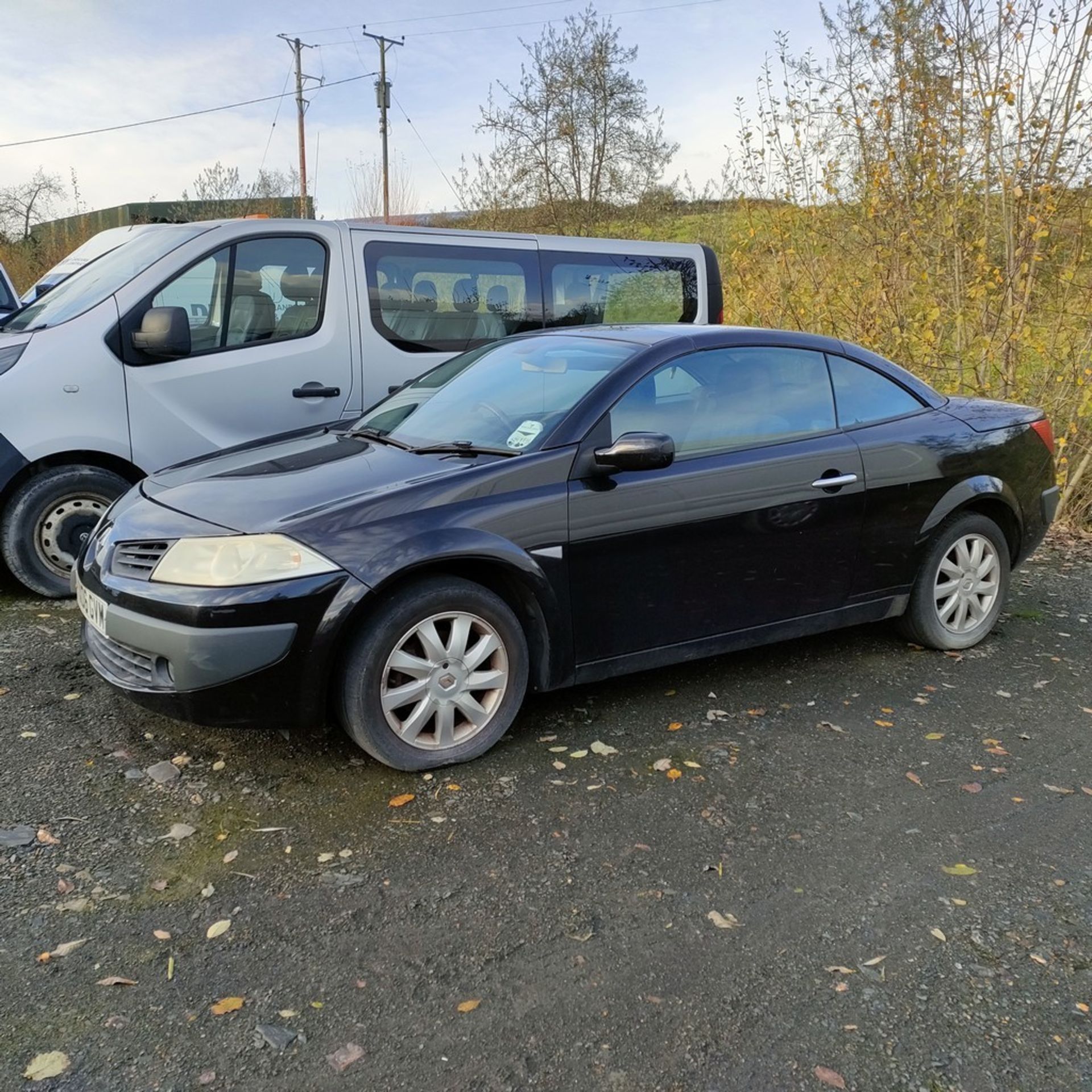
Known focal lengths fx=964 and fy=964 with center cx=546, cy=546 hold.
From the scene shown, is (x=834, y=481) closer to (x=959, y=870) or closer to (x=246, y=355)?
(x=959, y=870)

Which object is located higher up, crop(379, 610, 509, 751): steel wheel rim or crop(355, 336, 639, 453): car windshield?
crop(355, 336, 639, 453): car windshield

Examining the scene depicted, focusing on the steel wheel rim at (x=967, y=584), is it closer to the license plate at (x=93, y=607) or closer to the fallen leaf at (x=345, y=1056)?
the fallen leaf at (x=345, y=1056)

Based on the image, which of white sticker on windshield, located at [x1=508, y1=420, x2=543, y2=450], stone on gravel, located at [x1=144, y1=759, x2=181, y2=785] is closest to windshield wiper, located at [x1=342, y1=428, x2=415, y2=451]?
white sticker on windshield, located at [x1=508, y1=420, x2=543, y2=450]

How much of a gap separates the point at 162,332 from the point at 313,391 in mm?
880

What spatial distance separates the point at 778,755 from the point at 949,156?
18.6ft

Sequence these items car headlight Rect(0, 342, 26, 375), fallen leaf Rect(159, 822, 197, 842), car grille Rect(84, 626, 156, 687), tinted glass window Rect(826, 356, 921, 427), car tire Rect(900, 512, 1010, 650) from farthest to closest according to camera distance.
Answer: car headlight Rect(0, 342, 26, 375) < car tire Rect(900, 512, 1010, 650) < tinted glass window Rect(826, 356, 921, 427) < car grille Rect(84, 626, 156, 687) < fallen leaf Rect(159, 822, 197, 842)

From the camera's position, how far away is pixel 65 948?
2.47m

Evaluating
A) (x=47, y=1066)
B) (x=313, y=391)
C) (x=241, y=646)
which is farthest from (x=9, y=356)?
(x=47, y=1066)

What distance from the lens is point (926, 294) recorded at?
7.92 meters

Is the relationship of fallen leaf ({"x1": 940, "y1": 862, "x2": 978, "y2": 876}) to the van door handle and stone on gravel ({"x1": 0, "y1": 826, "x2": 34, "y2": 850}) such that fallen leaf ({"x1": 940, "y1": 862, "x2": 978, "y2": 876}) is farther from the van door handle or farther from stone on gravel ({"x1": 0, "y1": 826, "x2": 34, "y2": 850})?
the van door handle

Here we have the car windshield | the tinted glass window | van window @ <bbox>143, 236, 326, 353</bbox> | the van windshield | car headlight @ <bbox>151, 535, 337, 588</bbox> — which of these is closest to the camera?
car headlight @ <bbox>151, 535, 337, 588</bbox>

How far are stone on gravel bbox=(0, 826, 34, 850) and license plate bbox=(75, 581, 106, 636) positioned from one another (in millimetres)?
693

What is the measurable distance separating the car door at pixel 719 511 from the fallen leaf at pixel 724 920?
1203 mm

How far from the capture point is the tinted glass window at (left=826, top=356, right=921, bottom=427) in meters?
4.30
